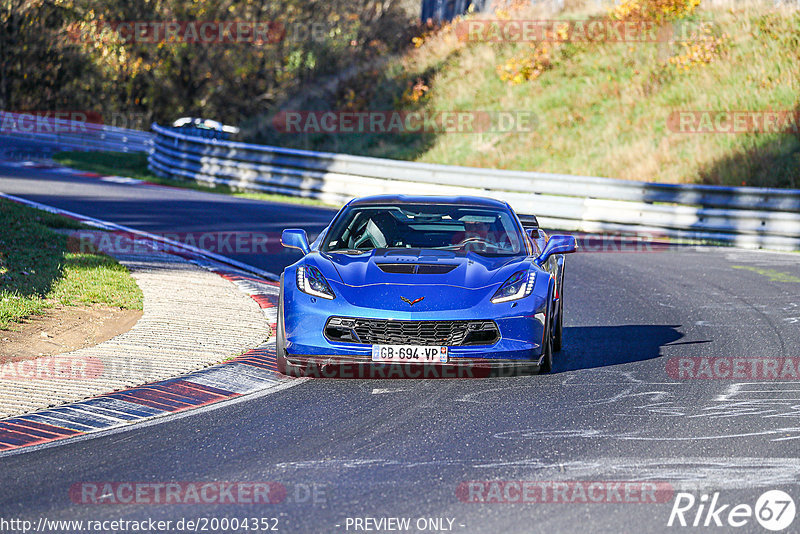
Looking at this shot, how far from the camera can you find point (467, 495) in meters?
5.28

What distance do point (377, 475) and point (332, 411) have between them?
4.98 feet

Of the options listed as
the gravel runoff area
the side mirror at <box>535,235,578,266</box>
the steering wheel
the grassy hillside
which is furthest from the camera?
the grassy hillside

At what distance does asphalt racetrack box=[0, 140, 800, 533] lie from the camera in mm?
5062

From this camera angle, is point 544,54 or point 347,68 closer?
point 544,54

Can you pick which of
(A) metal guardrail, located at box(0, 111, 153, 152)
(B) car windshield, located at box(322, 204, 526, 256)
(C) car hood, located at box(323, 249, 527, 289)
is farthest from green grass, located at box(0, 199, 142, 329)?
(A) metal guardrail, located at box(0, 111, 153, 152)

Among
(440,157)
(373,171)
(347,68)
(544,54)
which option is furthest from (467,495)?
(347,68)

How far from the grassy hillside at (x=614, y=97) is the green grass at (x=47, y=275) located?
14489 mm

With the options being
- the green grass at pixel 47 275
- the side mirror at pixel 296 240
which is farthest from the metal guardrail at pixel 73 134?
the side mirror at pixel 296 240

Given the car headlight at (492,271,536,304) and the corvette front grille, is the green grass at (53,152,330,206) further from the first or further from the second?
the corvette front grille

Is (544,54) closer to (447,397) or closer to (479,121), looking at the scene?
(479,121)

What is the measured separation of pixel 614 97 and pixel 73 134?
18.3 metres

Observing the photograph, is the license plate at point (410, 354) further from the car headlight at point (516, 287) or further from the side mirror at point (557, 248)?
the side mirror at point (557, 248)

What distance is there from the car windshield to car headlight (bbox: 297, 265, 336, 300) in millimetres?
592

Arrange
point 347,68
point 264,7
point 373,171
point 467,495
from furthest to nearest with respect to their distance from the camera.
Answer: point 264,7 → point 347,68 → point 373,171 → point 467,495
